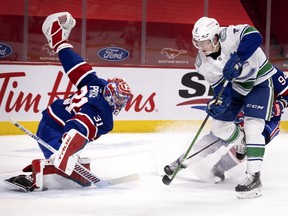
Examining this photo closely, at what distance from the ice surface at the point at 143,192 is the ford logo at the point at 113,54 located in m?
2.40

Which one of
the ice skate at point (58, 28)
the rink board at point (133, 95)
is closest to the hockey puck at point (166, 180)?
the ice skate at point (58, 28)

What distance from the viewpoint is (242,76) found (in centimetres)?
427

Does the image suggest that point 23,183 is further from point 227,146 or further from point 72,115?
point 227,146

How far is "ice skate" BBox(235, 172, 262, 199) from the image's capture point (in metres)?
4.11

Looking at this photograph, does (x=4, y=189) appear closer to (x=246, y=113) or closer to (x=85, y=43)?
(x=246, y=113)

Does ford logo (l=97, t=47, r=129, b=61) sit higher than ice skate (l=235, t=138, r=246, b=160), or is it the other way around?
ice skate (l=235, t=138, r=246, b=160)

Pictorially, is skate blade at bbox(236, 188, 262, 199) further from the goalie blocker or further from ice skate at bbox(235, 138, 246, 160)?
the goalie blocker

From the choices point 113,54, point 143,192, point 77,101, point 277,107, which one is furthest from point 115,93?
point 113,54

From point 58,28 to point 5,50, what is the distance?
364 centimetres

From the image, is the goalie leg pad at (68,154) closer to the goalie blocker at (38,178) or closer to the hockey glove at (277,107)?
the goalie blocker at (38,178)

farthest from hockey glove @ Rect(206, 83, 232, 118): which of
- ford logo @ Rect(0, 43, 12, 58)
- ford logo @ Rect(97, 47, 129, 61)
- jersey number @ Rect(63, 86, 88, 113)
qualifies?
ford logo @ Rect(97, 47, 129, 61)

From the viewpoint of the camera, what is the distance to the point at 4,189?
423 cm

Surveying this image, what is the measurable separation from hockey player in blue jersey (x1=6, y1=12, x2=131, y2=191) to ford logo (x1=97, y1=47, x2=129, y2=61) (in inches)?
161

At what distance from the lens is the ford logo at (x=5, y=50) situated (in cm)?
795
